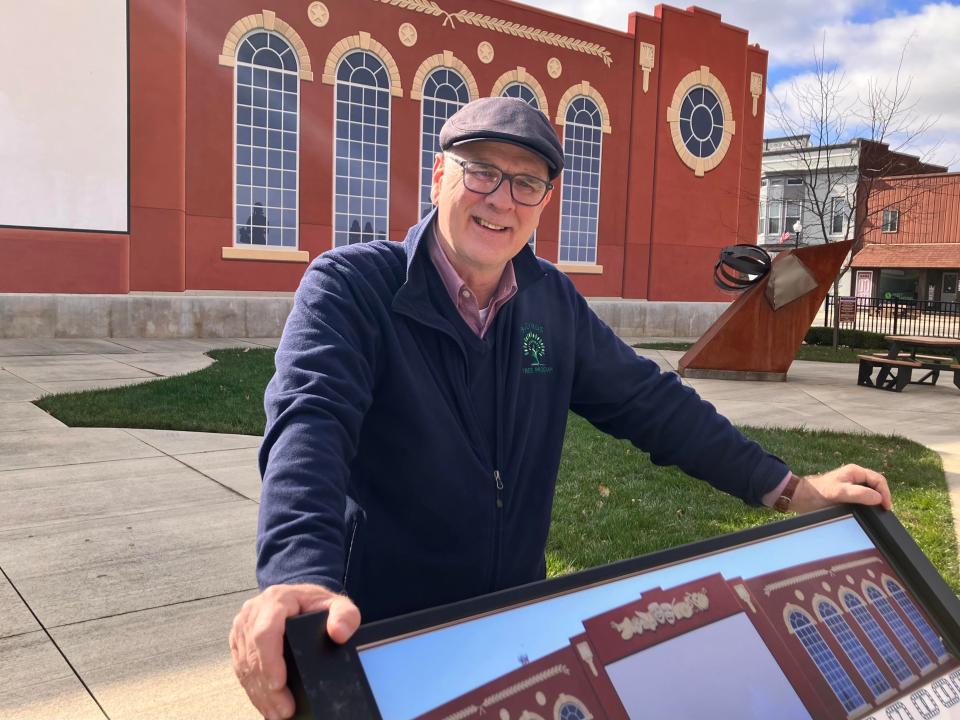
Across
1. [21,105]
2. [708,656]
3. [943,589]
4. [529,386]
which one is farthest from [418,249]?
[21,105]

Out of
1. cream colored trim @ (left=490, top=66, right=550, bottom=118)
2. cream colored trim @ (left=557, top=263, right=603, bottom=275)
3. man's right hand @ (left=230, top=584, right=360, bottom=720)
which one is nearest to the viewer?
man's right hand @ (left=230, top=584, right=360, bottom=720)

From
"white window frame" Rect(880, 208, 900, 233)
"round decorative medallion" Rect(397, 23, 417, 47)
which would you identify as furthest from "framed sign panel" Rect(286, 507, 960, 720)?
"white window frame" Rect(880, 208, 900, 233)

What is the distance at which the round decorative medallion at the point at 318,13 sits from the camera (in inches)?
674

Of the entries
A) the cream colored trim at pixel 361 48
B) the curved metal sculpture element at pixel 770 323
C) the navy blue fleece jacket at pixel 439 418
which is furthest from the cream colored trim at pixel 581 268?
the navy blue fleece jacket at pixel 439 418

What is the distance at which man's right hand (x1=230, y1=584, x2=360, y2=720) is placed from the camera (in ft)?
3.35

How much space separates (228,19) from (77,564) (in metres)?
14.8

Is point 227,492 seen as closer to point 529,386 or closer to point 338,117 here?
point 529,386

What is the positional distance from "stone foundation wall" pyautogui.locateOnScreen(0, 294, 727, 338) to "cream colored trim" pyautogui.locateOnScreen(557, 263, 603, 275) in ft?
24.9

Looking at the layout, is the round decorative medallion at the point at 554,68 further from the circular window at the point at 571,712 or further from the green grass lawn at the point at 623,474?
the circular window at the point at 571,712

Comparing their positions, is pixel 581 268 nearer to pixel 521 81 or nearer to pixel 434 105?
pixel 521 81

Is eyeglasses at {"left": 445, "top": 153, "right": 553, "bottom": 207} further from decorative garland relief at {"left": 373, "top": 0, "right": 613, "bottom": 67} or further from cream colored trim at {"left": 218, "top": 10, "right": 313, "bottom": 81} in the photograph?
decorative garland relief at {"left": 373, "top": 0, "right": 613, "bottom": 67}

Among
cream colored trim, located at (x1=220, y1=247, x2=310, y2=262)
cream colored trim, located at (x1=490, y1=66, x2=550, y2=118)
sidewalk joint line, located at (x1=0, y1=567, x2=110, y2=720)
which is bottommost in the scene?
sidewalk joint line, located at (x1=0, y1=567, x2=110, y2=720)

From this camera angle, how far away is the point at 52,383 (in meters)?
9.55

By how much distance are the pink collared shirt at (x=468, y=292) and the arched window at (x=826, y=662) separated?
0.97m
